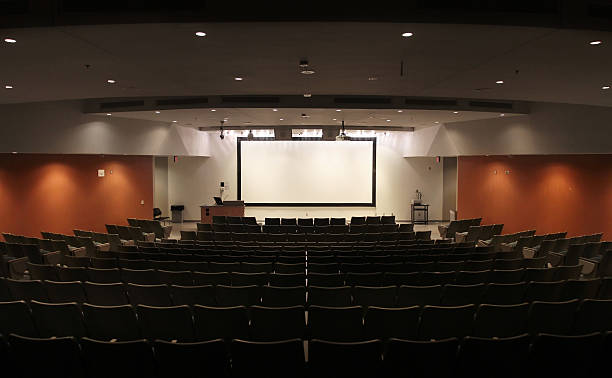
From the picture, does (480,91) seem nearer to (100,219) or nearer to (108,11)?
(108,11)

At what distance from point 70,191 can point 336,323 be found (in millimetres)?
12552

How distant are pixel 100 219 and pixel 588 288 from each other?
14200 millimetres

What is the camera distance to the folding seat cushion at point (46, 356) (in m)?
3.33

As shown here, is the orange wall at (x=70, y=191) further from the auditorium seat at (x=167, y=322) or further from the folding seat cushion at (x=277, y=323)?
the folding seat cushion at (x=277, y=323)

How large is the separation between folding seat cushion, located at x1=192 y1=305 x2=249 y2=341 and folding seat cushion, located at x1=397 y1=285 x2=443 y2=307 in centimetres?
192

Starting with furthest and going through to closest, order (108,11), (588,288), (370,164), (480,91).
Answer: (370,164), (480,91), (588,288), (108,11)

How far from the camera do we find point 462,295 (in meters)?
5.01

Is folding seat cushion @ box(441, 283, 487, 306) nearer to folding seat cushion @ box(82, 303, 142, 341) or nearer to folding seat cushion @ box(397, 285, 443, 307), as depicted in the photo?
folding seat cushion @ box(397, 285, 443, 307)

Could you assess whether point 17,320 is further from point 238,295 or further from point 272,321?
point 272,321

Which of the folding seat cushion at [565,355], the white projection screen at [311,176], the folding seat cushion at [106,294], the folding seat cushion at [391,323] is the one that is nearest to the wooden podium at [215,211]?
the white projection screen at [311,176]

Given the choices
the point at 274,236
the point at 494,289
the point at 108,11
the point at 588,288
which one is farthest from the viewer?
the point at 274,236

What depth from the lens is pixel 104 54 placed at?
595 centimetres

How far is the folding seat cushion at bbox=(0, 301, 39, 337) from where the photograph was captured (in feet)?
13.6

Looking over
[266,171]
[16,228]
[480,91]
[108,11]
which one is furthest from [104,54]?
Answer: [266,171]
